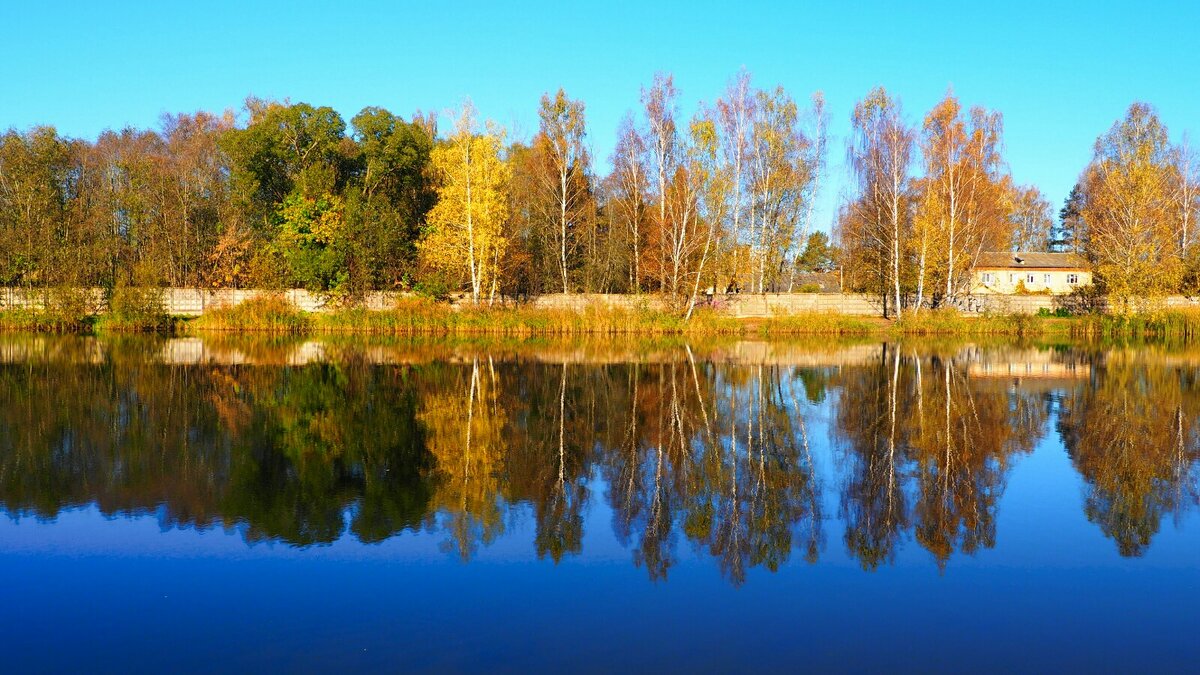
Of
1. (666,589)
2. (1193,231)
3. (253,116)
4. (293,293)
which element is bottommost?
(666,589)

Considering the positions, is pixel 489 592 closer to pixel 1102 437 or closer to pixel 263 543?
pixel 263 543

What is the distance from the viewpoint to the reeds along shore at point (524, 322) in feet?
129

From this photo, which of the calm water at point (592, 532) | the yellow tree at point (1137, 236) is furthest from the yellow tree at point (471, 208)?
the yellow tree at point (1137, 236)

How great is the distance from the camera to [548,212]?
1831 inches

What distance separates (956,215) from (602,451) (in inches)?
1477

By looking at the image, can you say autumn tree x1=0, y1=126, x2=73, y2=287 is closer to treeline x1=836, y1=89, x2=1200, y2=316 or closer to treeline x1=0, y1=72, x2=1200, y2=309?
treeline x1=0, y1=72, x2=1200, y2=309

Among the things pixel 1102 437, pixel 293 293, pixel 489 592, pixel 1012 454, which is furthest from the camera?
pixel 293 293

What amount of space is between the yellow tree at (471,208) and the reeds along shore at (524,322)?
2.24 m

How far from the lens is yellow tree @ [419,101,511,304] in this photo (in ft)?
134

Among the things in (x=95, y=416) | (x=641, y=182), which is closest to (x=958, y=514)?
(x=95, y=416)

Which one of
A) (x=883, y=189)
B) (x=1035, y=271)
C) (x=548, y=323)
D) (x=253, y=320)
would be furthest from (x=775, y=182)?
(x=1035, y=271)

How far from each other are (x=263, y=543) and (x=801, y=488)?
5.96 metres

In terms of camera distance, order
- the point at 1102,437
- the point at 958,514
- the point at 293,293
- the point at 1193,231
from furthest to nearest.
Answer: the point at 1193,231, the point at 293,293, the point at 1102,437, the point at 958,514

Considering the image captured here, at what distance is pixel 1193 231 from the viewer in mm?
52000
